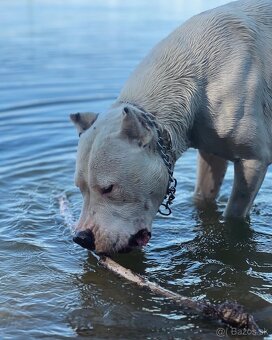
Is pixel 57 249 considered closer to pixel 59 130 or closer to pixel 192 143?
pixel 192 143

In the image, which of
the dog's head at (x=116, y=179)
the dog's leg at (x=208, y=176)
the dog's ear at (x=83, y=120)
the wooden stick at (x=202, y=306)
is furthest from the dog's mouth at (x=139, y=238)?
the dog's leg at (x=208, y=176)

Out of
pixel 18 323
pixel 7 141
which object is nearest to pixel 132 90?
pixel 18 323

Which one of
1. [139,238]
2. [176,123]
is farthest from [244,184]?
[139,238]

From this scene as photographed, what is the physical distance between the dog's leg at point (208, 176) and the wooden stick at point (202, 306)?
1.88m

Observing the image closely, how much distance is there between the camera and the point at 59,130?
9945 millimetres

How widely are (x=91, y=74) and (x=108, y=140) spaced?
8845mm

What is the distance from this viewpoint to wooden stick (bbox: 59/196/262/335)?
15.0 feet

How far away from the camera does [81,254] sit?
6066 millimetres

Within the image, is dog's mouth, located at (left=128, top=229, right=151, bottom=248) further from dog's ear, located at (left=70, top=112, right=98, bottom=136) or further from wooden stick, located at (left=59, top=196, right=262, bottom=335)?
dog's ear, located at (left=70, top=112, right=98, bottom=136)

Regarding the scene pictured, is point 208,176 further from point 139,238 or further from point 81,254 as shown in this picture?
point 139,238

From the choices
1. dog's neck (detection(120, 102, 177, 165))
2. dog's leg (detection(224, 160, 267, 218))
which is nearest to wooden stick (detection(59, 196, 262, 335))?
dog's neck (detection(120, 102, 177, 165))

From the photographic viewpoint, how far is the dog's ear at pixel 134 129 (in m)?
4.97

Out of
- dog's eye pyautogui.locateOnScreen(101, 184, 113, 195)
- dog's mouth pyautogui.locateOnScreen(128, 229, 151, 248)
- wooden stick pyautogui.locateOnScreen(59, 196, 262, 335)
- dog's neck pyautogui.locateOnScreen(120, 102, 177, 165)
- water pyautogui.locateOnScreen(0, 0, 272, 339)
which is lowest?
water pyautogui.locateOnScreen(0, 0, 272, 339)

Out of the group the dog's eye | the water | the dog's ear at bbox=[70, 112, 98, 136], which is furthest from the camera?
the dog's ear at bbox=[70, 112, 98, 136]
